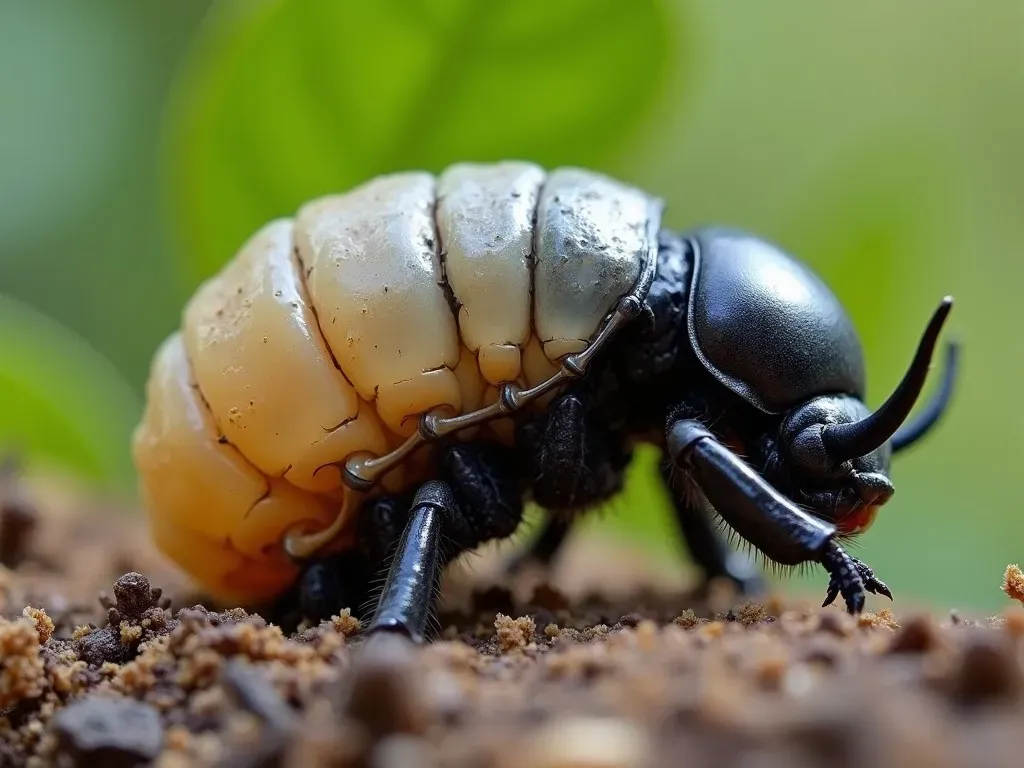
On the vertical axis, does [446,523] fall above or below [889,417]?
below

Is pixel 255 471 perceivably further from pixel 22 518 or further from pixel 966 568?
pixel 966 568

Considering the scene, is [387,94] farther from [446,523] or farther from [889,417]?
[889,417]

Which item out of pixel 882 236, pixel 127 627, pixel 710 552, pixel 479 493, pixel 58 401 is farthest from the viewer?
pixel 58 401

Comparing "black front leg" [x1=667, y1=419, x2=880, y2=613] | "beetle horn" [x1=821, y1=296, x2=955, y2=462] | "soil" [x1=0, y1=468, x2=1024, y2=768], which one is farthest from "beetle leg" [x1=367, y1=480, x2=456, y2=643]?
"beetle horn" [x1=821, y1=296, x2=955, y2=462]

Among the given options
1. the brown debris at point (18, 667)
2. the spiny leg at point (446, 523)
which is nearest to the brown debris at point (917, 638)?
the spiny leg at point (446, 523)

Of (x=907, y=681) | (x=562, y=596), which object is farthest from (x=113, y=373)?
(x=907, y=681)

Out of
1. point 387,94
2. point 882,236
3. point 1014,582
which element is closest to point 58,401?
point 387,94

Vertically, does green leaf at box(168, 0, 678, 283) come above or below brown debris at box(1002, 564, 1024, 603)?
above

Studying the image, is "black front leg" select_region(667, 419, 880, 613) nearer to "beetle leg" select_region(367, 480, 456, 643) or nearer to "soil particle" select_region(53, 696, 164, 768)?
"beetle leg" select_region(367, 480, 456, 643)
